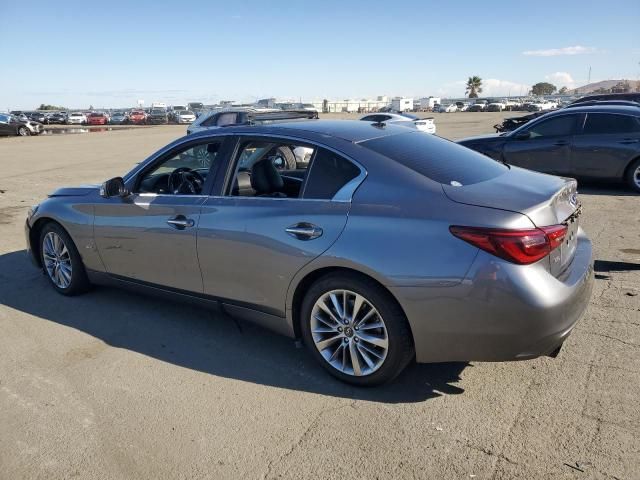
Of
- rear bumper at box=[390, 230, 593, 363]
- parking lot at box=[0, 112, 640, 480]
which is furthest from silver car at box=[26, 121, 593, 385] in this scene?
parking lot at box=[0, 112, 640, 480]

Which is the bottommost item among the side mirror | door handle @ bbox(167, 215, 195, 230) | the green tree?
the green tree

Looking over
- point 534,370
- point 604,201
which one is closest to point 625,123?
point 604,201

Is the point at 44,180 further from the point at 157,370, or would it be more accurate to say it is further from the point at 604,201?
the point at 604,201

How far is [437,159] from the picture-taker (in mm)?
3588

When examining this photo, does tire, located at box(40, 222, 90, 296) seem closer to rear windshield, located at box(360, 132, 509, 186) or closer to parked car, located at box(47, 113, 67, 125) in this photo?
rear windshield, located at box(360, 132, 509, 186)

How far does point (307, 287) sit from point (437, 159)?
1.23 metres

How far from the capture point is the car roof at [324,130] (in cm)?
363

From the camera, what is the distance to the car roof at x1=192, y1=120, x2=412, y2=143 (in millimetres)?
3629

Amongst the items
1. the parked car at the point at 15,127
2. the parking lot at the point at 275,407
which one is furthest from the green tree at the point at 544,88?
the parking lot at the point at 275,407

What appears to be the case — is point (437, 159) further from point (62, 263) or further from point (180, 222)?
point (62, 263)

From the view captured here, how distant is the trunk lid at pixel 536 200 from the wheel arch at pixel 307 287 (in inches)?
26.2

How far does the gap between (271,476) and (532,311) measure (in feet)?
5.18

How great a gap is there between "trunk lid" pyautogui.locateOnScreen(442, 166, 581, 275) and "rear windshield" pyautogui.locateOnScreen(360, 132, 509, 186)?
0.12m

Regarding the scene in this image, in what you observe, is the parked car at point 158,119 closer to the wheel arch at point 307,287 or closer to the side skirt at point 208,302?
Answer: the side skirt at point 208,302
